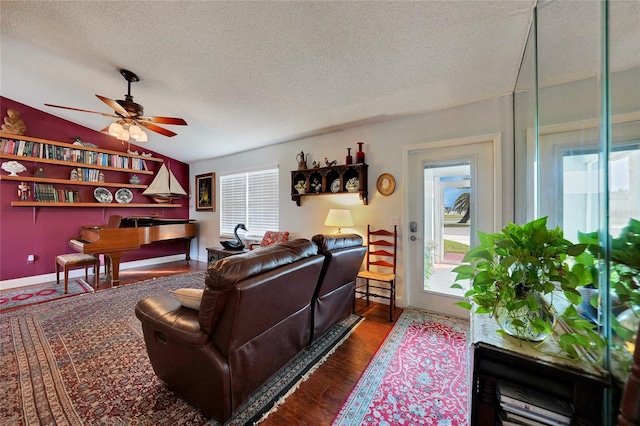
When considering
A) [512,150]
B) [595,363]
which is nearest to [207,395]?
[595,363]

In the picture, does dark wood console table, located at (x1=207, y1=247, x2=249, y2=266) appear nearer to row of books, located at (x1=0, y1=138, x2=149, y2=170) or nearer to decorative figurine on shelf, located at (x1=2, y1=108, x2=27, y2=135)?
row of books, located at (x1=0, y1=138, x2=149, y2=170)

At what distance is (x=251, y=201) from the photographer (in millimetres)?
4734

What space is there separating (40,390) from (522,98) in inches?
168

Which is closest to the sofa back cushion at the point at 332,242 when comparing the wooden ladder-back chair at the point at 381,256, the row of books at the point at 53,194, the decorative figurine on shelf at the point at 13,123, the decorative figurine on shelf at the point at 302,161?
the wooden ladder-back chair at the point at 381,256

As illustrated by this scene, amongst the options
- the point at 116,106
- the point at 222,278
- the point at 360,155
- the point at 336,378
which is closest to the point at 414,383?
the point at 336,378

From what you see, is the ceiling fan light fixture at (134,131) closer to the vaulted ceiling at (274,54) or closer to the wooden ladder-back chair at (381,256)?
the vaulted ceiling at (274,54)

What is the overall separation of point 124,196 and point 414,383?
18.5 feet

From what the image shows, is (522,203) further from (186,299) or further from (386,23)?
(186,299)

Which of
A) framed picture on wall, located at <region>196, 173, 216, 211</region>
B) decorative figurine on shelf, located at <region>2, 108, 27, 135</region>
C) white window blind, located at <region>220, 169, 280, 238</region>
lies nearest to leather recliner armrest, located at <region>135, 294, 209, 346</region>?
white window blind, located at <region>220, 169, 280, 238</region>

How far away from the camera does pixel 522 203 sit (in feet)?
7.13

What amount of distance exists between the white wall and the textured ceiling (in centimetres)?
17

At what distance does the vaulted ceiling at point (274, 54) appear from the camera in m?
1.68

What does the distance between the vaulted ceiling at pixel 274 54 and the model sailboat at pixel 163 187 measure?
1.81m

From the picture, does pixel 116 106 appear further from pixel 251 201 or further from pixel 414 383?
pixel 414 383
